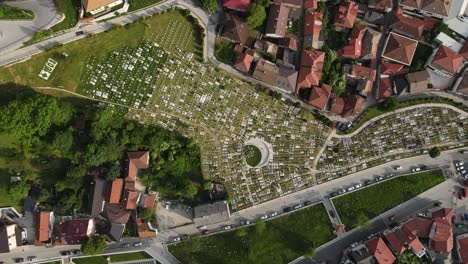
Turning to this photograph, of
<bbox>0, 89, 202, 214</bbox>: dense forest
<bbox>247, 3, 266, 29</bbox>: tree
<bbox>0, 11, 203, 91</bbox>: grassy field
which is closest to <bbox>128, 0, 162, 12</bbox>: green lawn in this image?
<bbox>0, 11, 203, 91</bbox>: grassy field

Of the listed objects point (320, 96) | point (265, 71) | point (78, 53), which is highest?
point (78, 53)

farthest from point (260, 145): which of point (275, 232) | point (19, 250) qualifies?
point (19, 250)

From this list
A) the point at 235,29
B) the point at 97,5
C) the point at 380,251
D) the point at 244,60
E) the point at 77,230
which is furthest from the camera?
the point at 380,251

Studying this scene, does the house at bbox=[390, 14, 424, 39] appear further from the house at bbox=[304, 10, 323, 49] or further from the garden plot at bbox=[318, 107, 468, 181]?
the garden plot at bbox=[318, 107, 468, 181]

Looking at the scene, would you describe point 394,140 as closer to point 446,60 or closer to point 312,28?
point 446,60

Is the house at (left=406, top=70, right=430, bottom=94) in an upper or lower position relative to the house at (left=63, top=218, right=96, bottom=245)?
upper

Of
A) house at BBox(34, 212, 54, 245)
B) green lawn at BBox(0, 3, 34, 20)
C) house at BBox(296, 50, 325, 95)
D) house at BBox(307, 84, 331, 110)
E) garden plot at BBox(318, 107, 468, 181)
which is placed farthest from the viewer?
garden plot at BBox(318, 107, 468, 181)

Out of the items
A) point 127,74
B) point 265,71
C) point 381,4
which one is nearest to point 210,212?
point 265,71
